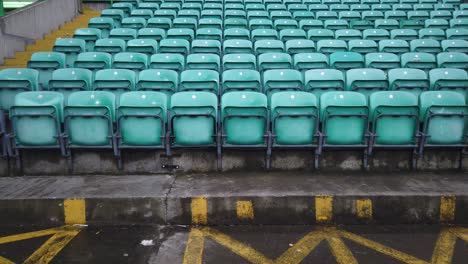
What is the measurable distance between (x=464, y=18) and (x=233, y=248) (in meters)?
8.20

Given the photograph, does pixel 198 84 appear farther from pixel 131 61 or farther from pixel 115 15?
pixel 115 15

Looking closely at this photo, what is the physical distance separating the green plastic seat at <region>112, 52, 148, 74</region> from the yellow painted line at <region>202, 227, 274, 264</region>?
9.62 ft

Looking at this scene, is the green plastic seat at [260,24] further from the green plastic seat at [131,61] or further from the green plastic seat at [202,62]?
the green plastic seat at [131,61]

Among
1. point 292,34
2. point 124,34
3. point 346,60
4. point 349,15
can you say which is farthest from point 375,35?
point 124,34

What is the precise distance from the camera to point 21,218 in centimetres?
366

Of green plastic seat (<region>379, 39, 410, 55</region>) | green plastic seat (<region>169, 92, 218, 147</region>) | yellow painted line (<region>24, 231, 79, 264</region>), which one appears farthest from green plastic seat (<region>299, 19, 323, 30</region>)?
yellow painted line (<region>24, 231, 79, 264</region>)

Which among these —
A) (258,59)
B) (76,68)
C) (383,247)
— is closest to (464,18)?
(258,59)

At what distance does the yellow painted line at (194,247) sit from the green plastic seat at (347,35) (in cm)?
511

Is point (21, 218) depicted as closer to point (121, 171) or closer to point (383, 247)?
point (121, 171)

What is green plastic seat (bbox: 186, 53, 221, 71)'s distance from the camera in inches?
227

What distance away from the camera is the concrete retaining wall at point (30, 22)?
729 centimetres

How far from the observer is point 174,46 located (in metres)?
6.50

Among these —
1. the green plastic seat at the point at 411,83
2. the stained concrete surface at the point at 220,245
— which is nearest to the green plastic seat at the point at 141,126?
the stained concrete surface at the point at 220,245

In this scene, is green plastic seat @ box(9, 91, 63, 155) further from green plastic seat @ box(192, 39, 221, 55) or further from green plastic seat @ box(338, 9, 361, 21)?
green plastic seat @ box(338, 9, 361, 21)
